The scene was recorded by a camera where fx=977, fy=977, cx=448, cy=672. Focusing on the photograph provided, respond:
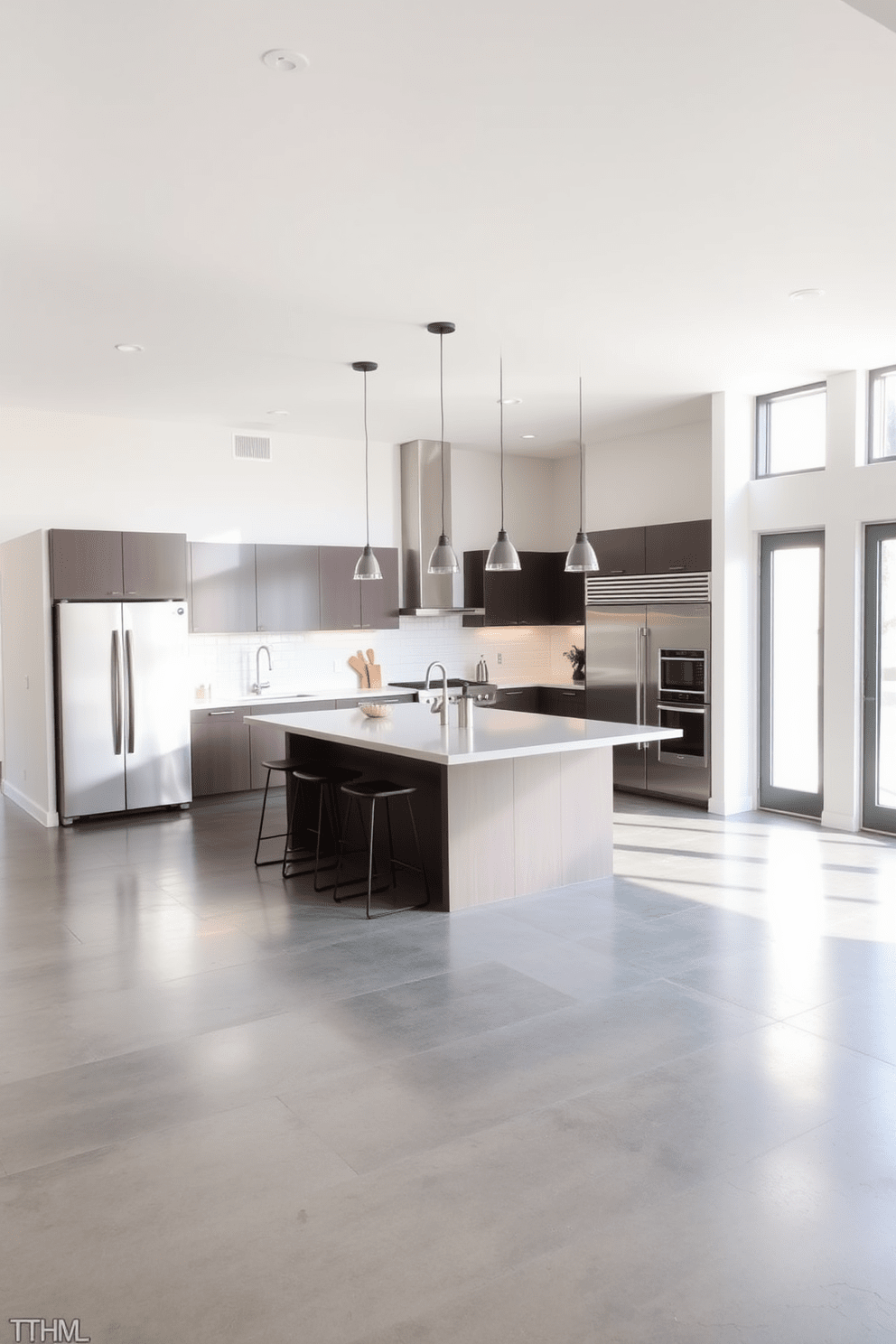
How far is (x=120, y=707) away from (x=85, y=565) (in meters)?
1.08

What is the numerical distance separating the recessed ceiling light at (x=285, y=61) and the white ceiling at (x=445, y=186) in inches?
1.1

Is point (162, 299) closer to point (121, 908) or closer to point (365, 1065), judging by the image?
point (121, 908)

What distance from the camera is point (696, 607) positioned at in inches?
301

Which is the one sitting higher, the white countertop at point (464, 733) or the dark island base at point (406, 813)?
the white countertop at point (464, 733)

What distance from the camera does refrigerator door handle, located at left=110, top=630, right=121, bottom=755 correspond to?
7.30 metres

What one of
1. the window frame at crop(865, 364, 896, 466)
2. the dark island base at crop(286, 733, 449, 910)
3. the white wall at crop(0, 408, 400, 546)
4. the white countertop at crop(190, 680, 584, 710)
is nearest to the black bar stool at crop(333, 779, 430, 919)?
the dark island base at crop(286, 733, 449, 910)

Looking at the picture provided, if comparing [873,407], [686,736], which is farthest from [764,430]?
[686,736]

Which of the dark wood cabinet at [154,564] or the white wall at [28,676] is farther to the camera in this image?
the dark wood cabinet at [154,564]

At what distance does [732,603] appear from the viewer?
7.48 metres

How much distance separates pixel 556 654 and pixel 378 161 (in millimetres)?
7158

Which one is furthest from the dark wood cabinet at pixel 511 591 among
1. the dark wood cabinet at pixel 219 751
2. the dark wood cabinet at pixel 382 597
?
the dark wood cabinet at pixel 219 751

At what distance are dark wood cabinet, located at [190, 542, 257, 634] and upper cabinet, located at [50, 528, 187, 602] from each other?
0.92 feet

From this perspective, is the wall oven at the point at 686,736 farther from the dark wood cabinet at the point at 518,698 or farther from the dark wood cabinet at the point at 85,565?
the dark wood cabinet at the point at 85,565

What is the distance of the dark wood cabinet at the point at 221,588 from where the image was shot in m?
7.99
